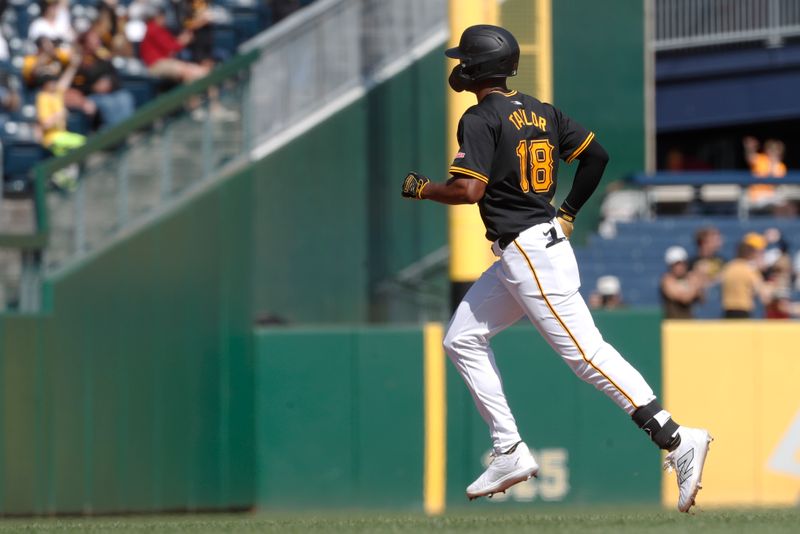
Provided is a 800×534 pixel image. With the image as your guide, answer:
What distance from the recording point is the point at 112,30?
13.9 metres

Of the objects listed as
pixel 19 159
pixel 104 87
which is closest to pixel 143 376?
pixel 19 159

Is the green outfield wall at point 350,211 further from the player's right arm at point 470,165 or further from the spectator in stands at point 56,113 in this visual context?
the player's right arm at point 470,165

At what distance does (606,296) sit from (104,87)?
490 cm

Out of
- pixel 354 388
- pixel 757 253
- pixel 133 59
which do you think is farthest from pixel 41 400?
pixel 757 253

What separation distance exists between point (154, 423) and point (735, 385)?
4217mm

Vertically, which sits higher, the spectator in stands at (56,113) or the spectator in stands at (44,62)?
the spectator in stands at (44,62)

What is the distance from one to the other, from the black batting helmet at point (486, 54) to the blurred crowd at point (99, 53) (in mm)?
6627

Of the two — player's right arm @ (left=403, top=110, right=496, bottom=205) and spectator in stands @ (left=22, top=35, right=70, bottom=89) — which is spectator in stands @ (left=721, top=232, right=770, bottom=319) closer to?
spectator in stands @ (left=22, top=35, right=70, bottom=89)

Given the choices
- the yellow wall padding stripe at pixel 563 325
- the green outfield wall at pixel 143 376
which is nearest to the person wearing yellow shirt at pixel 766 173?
the green outfield wall at pixel 143 376

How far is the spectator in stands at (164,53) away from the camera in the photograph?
13.2 meters

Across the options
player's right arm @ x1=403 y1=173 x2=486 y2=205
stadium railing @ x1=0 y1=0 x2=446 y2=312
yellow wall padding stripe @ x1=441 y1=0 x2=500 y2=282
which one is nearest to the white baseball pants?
player's right arm @ x1=403 y1=173 x2=486 y2=205

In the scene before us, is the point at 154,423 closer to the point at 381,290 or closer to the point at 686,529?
the point at 381,290

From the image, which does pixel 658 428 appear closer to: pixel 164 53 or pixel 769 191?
pixel 164 53

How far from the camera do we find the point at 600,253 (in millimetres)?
14094
